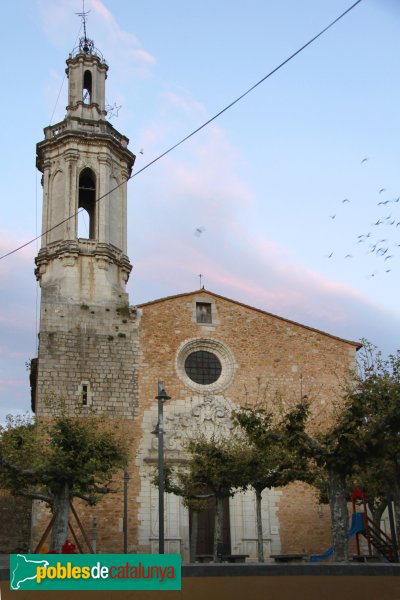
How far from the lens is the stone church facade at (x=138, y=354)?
26391mm

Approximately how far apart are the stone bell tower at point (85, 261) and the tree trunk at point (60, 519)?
6290mm

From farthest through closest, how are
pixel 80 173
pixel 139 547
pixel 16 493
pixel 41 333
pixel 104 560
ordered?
pixel 80 173 < pixel 41 333 < pixel 139 547 < pixel 16 493 < pixel 104 560

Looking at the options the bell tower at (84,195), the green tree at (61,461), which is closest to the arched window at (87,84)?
the bell tower at (84,195)

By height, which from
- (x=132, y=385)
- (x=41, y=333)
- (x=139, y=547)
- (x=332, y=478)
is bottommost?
(x=139, y=547)

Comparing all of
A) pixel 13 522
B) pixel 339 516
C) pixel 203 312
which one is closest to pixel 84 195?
pixel 203 312

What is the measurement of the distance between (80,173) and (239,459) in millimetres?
14790

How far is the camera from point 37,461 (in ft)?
60.3

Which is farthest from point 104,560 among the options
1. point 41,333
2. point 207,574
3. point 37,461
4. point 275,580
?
point 41,333

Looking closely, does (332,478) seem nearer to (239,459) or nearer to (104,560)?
(239,459)

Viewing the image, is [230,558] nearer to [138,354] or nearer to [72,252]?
[138,354]

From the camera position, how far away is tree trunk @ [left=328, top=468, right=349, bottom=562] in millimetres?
14836

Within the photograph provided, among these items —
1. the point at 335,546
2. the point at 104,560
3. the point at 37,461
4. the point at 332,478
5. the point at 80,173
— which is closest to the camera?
the point at 104,560

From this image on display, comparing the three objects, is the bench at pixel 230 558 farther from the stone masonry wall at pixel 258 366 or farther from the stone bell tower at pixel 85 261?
the stone bell tower at pixel 85 261

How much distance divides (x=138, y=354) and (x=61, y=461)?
1029cm
